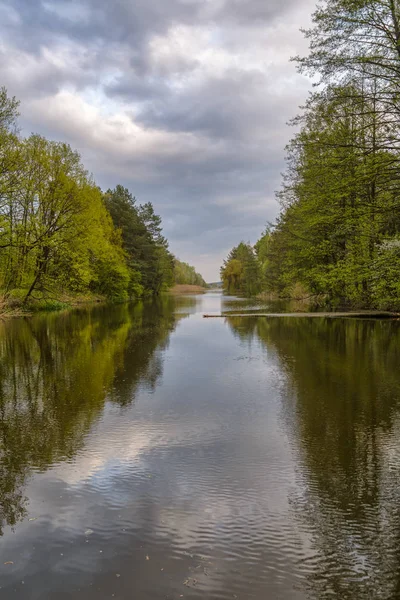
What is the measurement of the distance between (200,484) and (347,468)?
167cm

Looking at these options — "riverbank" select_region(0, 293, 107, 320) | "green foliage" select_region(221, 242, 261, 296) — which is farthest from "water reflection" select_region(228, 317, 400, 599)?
"green foliage" select_region(221, 242, 261, 296)

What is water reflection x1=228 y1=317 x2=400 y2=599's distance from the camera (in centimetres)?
298

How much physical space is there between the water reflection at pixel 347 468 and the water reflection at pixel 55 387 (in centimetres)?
270

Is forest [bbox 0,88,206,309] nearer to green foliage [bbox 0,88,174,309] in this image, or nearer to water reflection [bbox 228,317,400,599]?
Result: green foliage [bbox 0,88,174,309]

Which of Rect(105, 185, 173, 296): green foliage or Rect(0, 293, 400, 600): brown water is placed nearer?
Rect(0, 293, 400, 600): brown water

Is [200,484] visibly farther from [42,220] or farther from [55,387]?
[42,220]

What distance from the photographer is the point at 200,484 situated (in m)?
4.27

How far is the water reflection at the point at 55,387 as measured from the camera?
493 cm

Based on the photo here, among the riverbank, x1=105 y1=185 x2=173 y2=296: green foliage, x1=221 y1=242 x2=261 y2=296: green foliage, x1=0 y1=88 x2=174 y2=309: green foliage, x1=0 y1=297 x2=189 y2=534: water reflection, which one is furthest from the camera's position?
x1=221 y1=242 x2=261 y2=296: green foliage

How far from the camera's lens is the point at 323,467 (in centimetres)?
464

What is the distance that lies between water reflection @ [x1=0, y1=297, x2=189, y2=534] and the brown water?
0.04 m

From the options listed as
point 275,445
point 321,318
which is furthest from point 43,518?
point 321,318

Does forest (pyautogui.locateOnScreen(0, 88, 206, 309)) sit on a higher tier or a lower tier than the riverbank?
higher

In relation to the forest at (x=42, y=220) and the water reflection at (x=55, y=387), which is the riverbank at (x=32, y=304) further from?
the water reflection at (x=55, y=387)
